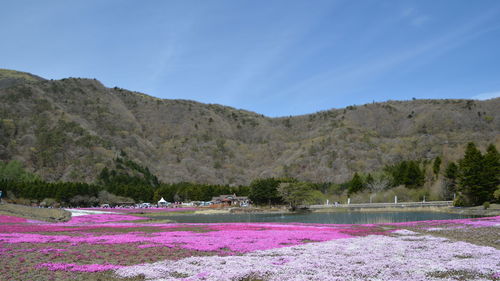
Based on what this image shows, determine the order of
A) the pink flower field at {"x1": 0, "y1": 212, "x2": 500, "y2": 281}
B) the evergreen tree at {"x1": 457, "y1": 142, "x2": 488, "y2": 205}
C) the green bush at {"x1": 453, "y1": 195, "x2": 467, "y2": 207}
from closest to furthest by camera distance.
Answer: the pink flower field at {"x1": 0, "y1": 212, "x2": 500, "y2": 281} < the evergreen tree at {"x1": 457, "y1": 142, "x2": 488, "y2": 205} < the green bush at {"x1": 453, "y1": 195, "x2": 467, "y2": 207}

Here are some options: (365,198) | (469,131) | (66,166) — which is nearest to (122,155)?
(66,166)

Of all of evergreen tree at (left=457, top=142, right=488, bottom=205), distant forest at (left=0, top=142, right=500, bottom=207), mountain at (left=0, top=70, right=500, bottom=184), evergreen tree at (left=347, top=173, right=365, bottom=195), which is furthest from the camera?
mountain at (left=0, top=70, right=500, bottom=184)

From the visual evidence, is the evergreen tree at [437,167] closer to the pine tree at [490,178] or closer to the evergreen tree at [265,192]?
the pine tree at [490,178]

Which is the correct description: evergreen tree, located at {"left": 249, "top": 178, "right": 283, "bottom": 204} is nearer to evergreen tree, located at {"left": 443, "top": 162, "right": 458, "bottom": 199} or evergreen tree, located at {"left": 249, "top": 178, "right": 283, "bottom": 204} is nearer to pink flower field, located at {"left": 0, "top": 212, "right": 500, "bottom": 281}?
evergreen tree, located at {"left": 443, "top": 162, "right": 458, "bottom": 199}

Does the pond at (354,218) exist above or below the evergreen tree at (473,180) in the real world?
below

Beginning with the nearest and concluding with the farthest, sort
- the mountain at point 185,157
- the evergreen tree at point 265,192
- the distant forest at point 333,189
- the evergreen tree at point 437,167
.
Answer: the distant forest at point 333,189
the evergreen tree at point 437,167
the evergreen tree at point 265,192
the mountain at point 185,157

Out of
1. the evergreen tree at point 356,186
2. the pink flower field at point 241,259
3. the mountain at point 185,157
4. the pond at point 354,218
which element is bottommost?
the pond at point 354,218

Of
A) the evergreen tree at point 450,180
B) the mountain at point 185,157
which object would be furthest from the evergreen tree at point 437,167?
the mountain at point 185,157

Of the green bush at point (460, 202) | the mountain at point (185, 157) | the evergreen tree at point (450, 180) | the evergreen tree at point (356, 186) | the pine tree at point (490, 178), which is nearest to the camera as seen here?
the pine tree at point (490, 178)

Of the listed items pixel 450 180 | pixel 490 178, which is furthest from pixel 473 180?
pixel 450 180

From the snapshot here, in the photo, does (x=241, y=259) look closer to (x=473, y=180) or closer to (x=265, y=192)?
(x=473, y=180)

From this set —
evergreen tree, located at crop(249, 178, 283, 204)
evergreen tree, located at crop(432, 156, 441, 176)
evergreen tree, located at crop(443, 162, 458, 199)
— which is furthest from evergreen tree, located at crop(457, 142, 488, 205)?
evergreen tree, located at crop(249, 178, 283, 204)

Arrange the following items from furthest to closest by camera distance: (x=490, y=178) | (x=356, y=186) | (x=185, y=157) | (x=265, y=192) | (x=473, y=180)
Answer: (x=185, y=157)
(x=265, y=192)
(x=356, y=186)
(x=473, y=180)
(x=490, y=178)

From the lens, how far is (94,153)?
6294 inches
